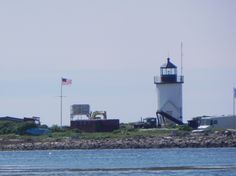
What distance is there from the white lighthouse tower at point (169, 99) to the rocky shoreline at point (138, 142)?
882 cm

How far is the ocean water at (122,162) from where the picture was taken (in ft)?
238

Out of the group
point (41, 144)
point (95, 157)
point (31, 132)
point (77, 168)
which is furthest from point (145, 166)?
point (31, 132)

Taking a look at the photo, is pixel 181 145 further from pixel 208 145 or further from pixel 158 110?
pixel 158 110

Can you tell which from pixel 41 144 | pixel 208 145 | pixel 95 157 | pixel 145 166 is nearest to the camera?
pixel 145 166

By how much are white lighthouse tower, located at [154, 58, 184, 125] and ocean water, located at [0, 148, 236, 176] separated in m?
12.3

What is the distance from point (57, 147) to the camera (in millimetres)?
105125

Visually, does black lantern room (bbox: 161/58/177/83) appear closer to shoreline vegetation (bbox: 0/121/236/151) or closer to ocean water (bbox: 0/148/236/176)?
shoreline vegetation (bbox: 0/121/236/151)

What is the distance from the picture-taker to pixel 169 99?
113188mm

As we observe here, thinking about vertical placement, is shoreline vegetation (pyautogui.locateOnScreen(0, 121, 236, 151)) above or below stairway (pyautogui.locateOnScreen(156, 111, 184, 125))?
below

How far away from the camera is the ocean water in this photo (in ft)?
238

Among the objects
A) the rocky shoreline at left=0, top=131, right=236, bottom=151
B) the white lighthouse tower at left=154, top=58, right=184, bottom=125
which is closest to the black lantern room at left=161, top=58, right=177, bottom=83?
the white lighthouse tower at left=154, top=58, right=184, bottom=125

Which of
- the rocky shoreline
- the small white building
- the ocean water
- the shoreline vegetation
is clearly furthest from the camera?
the small white building

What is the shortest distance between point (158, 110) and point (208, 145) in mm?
14685

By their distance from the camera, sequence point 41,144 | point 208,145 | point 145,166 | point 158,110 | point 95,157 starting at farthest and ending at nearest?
1. point 158,110
2. point 41,144
3. point 208,145
4. point 95,157
5. point 145,166
